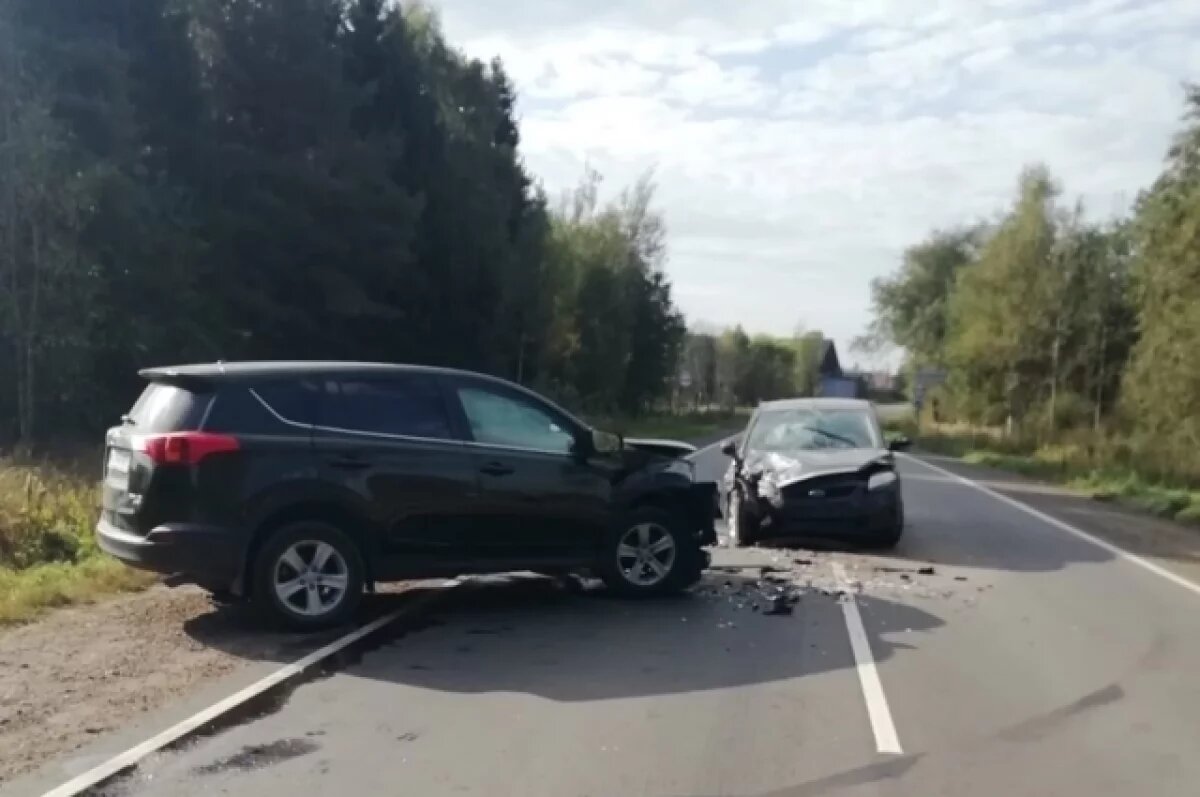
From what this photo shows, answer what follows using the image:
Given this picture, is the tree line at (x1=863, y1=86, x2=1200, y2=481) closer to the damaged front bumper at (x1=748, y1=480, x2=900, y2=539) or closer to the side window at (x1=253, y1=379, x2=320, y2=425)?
the damaged front bumper at (x1=748, y1=480, x2=900, y2=539)

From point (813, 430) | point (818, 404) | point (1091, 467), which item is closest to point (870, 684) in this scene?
point (813, 430)

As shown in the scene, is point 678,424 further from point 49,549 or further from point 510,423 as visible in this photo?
point 510,423

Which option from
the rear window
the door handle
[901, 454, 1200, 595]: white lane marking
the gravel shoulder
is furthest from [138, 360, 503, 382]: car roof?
[901, 454, 1200, 595]: white lane marking

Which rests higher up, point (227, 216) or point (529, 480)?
point (227, 216)

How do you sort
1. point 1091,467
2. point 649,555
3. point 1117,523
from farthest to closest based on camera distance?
point 1091,467, point 1117,523, point 649,555

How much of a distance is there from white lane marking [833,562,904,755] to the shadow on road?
0.09 m

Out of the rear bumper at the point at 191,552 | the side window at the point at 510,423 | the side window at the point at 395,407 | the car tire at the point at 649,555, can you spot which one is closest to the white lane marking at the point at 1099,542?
the car tire at the point at 649,555

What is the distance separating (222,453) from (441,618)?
7.02ft

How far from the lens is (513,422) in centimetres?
1080

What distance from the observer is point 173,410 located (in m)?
9.57

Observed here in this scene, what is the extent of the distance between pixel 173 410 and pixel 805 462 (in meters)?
7.74

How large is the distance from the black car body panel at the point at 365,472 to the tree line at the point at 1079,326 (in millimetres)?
21006

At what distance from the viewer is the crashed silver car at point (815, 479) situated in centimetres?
1487

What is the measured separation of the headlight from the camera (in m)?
15.0
